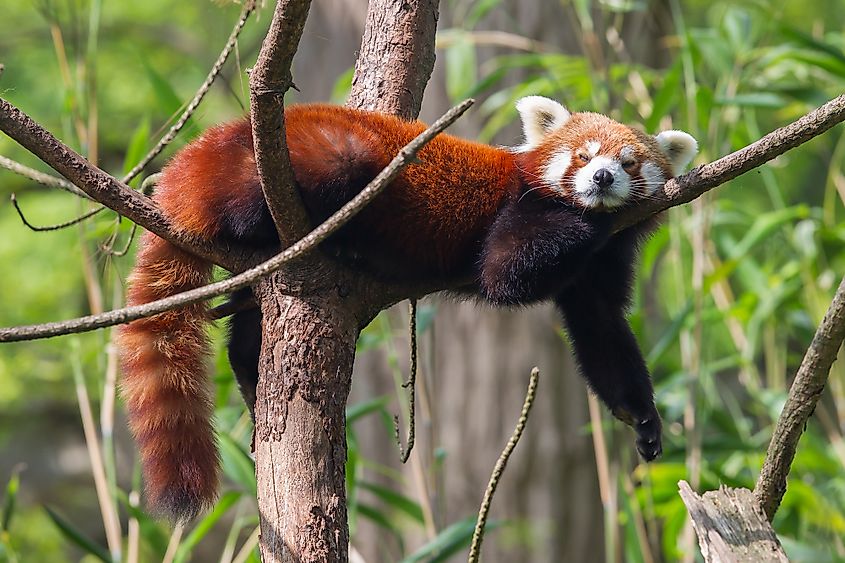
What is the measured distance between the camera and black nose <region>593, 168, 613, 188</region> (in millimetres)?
2121

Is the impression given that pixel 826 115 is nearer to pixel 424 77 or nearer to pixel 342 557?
pixel 424 77

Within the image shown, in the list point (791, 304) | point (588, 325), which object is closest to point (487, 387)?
point (791, 304)

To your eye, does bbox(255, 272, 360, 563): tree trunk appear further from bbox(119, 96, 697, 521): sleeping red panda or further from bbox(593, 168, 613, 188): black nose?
bbox(593, 168, 613, 188): black nose

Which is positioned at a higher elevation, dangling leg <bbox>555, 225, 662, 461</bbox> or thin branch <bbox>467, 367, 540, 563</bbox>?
dangling leg <bbox>555, 225, 662, 461</bbox>

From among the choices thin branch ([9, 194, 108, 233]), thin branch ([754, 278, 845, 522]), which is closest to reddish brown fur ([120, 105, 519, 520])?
thin branch ([9, 194, 108, 233])

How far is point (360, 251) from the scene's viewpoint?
6.14 feet

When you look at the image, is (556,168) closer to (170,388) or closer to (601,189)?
(601,189)

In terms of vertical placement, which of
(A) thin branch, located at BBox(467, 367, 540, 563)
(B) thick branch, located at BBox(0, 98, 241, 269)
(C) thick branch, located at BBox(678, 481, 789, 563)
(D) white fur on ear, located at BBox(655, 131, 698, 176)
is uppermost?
(D) white fur on ear, located at BBox(655, 131, 698, 176)

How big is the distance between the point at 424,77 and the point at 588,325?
30.8 inches

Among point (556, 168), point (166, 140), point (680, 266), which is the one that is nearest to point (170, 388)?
point (166, 140)

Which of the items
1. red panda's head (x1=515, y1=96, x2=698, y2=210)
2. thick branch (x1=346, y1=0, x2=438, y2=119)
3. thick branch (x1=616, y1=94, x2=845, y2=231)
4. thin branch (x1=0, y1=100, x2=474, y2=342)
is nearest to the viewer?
thin branch (x1=0, y1=100, x2=474, y2=342)

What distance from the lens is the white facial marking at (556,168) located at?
2.21 meters

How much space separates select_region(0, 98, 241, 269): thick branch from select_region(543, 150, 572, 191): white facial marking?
905 mm

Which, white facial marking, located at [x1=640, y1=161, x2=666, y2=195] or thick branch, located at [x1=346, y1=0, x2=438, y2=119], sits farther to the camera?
white facial marking, located at [x1=640, y1=161, x2=666, y2=195]
